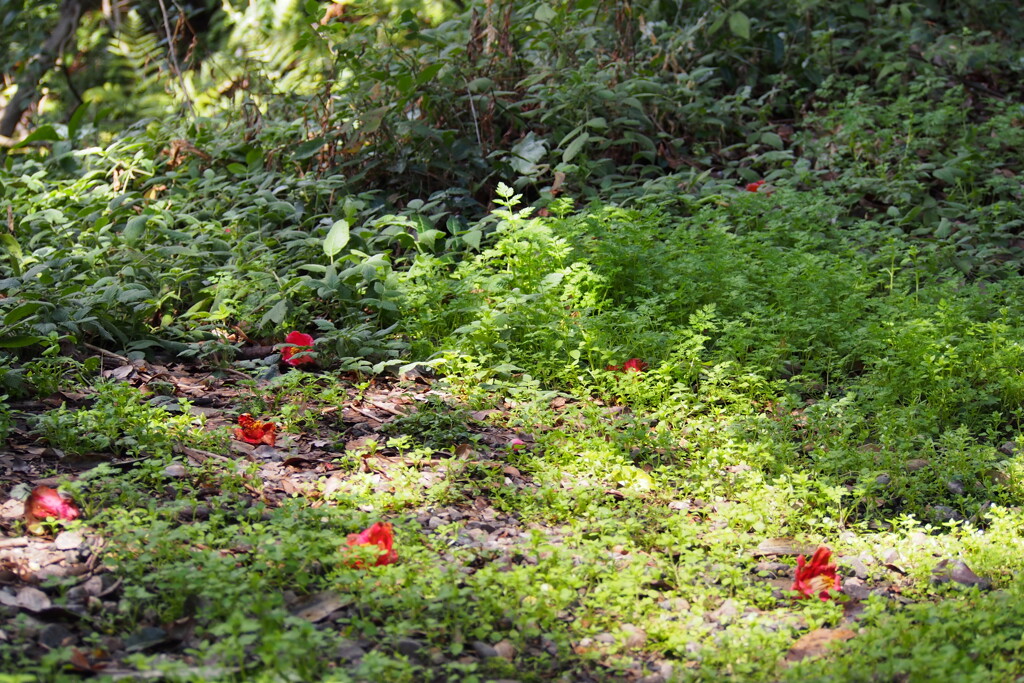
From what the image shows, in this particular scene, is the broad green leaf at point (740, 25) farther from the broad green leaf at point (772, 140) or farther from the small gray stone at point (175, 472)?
the small gray stone at point (175, 472)

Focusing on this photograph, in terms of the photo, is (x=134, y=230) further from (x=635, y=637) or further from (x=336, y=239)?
(x=635, y=637)

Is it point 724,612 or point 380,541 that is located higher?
point 380,541

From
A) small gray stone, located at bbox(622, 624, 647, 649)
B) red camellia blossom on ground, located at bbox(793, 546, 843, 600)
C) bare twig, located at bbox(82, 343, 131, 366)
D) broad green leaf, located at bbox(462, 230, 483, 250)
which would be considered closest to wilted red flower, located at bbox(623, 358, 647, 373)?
broad green leaf, located at bbox(462, 230, 483, 250)

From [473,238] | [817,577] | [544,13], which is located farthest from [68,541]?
[544,13]

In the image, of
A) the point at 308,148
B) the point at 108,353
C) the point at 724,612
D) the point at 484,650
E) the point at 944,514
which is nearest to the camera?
the point at 484,650

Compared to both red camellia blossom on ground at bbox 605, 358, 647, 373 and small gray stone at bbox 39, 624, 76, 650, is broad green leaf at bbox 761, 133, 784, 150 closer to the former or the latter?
red camellia blossom on ground at bbox 605, 358, 647, 373

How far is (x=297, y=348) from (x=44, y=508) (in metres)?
1.50

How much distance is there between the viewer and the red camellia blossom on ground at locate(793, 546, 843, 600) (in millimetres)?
2498

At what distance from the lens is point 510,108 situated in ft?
18.2

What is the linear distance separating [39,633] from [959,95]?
19.7ft

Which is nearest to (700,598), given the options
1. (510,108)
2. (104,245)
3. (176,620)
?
(176,620)

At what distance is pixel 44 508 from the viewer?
99.4 inches

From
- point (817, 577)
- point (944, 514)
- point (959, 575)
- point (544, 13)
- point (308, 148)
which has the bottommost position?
point (944, 514)

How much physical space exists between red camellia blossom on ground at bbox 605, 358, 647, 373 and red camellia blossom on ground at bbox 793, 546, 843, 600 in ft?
4.19
